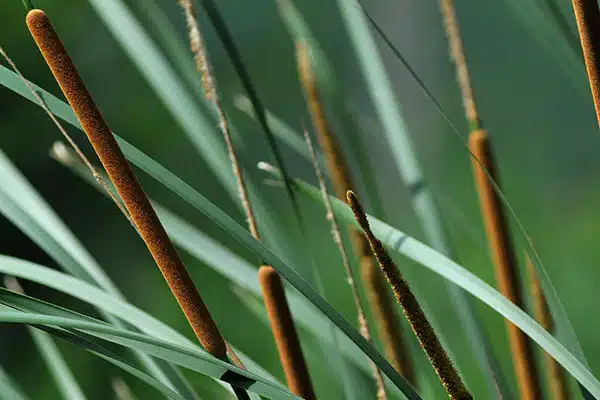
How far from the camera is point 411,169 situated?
41 centimetres

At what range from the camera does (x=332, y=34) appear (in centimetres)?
249

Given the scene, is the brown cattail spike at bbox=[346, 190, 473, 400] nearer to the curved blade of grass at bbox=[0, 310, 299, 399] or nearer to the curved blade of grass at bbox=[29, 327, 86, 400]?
the curved blade of grass at bbox=[0, 310, 299, 399]

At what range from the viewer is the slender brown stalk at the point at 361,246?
401 millimetres

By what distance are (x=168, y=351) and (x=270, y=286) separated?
0.06 metres

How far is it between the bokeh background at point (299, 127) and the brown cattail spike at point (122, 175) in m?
1.82

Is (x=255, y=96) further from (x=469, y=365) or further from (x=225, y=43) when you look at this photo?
(x=469, y=365)

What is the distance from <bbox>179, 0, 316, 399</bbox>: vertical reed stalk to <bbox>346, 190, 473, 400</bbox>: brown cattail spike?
0.06 m

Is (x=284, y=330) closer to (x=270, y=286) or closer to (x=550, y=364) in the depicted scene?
(x=270, y=286)

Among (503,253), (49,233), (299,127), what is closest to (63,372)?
(49,233)

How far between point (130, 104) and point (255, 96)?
2.28 m

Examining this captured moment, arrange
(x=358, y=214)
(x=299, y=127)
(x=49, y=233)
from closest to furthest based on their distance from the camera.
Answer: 1. (x=358, y=214)
2. (x=49, y=233)
3. (x=299, y=127)

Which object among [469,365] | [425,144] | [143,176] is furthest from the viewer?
[425,144]

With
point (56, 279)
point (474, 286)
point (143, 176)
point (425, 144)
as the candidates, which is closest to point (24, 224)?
point (56, 279)

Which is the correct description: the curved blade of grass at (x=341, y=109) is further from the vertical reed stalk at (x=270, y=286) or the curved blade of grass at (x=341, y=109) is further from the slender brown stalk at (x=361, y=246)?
the vertical reed stalk at (x=270, y=286)
